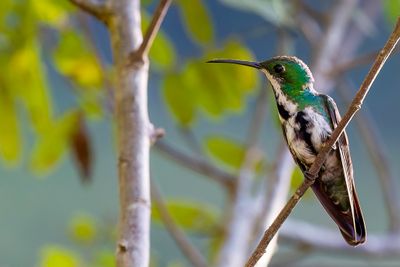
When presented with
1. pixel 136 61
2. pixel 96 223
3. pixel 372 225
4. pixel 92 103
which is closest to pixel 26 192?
pixel 96 223

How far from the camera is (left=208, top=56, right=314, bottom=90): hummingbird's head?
163cm

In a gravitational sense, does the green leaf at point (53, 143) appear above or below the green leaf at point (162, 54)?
below

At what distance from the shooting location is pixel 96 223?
3443 mm

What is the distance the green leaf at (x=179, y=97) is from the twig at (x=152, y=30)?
702 millimetres

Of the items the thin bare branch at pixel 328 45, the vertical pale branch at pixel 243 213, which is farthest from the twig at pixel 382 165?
the vertical pale branch at pixel 243 213

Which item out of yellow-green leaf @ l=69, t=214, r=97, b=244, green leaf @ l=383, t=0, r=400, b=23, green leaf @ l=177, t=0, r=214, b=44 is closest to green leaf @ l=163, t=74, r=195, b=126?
green leaf @ l=177, t=0, r=214, b=44

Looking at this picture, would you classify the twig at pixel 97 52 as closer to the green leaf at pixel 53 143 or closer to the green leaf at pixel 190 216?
the green leaf at pixel 53 143

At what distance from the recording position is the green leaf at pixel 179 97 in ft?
7.32

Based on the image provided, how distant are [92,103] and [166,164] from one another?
97.4 inches

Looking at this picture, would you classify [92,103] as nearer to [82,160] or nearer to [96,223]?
[82,160]

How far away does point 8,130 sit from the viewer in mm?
2193

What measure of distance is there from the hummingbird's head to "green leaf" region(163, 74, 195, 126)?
60 centimetres

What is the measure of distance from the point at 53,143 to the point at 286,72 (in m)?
0.94

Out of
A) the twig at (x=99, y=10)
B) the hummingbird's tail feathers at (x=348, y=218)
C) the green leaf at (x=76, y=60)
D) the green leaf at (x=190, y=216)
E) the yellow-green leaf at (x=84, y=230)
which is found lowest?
the hummingbird's tail feathers at (x=348, y=218)
